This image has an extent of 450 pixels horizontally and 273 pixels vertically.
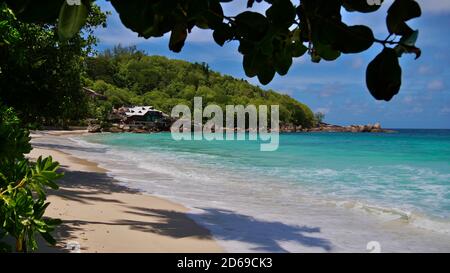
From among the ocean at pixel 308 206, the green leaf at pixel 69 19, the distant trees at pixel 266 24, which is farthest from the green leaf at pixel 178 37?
the ocean at pixel 308 206

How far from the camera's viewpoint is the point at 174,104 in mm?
74125

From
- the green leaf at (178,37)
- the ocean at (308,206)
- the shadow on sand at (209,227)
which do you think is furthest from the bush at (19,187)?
the ocean at (308,206)

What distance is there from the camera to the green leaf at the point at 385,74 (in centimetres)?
69

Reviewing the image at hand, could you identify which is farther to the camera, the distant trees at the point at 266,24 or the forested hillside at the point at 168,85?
the forested hillside at the point at 168,85

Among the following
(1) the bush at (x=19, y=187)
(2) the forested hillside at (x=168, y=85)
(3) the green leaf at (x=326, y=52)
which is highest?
(2) the forested hillside at (x=168, y=85)

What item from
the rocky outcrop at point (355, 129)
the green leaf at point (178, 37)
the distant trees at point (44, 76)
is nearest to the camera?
the green leaf at point (178, 37)

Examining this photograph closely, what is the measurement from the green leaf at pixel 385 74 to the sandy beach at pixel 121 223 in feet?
12.8

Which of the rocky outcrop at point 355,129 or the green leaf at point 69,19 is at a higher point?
the green leaf at point 69,19

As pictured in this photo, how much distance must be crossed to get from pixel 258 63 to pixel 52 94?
735 centimetres

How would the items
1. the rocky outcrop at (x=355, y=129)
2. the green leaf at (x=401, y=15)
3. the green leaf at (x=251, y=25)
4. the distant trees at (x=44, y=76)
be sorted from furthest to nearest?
the rocky outcrop at (x=355, y=129), the distant trees at (x=44, y=76), the green leaf at (x=251, y=25), the green leaf at (x=401, y=15)

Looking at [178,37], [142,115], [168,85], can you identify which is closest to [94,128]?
[142,115]

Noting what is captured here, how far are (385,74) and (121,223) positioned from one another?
220 inches

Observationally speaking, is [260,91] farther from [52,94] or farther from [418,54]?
[418,54]

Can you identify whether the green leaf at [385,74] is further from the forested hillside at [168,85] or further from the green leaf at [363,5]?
the forested hillside at [168,85]
